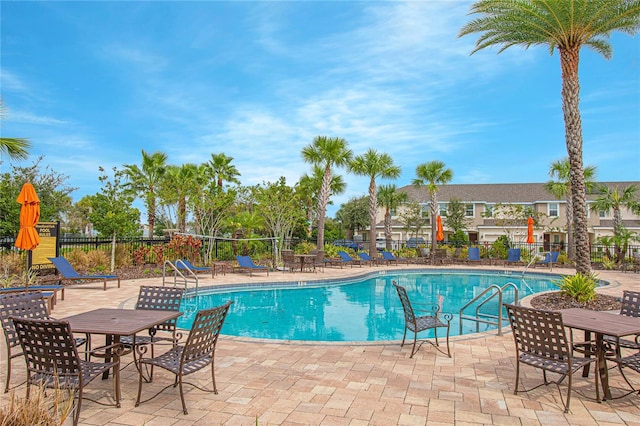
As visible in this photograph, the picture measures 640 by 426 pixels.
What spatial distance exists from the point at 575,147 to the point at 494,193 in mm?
33274

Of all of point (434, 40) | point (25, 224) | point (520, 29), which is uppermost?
point (434, 40)

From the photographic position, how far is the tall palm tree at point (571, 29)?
1000 cm

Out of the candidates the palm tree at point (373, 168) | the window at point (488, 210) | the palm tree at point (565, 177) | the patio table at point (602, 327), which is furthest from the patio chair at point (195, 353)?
the window at point (488, 210)

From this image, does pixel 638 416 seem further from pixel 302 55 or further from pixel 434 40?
pixel 302 55

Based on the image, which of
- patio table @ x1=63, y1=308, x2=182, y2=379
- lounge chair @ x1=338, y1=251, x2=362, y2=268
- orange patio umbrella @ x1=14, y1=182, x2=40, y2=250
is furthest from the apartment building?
patio table @ x1=63, y1=308, x2=182, y2=379

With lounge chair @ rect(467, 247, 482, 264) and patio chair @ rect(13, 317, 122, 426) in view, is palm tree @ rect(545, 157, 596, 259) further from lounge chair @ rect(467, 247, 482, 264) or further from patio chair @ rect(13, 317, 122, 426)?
patio chair @ rect(13, 317, 122, 426)

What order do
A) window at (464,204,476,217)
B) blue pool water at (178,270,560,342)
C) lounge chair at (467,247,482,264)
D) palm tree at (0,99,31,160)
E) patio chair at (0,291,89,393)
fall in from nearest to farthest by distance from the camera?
patio chair at (0,291,89,393) < blue pool water at (178,270,560,342) < palm tree at (0,99,31,160) < lounge chair at (467,247,482,264) < window at (464,204,476,217)

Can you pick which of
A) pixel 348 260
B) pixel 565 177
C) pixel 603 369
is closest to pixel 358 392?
pixel 603 369

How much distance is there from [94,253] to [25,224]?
8.34 metres

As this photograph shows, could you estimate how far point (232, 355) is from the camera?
5902 millimetres

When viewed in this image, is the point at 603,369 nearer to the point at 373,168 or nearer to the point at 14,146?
the point at 14,146

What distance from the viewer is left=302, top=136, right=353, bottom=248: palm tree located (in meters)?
24.8

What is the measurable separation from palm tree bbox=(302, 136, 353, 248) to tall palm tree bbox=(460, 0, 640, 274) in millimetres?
13566

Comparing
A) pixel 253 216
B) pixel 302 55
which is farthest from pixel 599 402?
pixel 253 216
